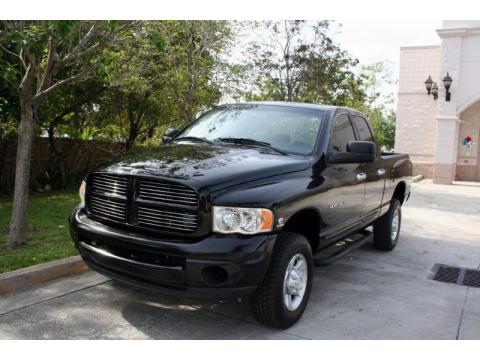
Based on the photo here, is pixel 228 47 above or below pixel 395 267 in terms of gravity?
above

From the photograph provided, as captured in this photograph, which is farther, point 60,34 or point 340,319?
point 60,34

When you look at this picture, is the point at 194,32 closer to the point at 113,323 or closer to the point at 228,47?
the point at 228,47

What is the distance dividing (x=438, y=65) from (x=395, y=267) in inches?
657

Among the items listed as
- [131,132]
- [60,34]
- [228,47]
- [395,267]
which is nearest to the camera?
[60,34]

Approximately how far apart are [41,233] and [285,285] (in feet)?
13.4

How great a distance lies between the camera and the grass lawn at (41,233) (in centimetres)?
503

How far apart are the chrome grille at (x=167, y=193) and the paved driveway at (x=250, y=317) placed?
108cm

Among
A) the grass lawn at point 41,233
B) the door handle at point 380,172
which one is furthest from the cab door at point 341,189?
the grass lawn at point 41,233

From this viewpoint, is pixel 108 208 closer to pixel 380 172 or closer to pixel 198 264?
pixel 198 264

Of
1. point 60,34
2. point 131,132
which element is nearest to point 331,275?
point 60,34

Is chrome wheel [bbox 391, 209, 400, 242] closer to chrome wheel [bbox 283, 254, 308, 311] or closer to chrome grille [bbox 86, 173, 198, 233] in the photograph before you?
chrome wheel [bbox 283, 254, 308, 311]

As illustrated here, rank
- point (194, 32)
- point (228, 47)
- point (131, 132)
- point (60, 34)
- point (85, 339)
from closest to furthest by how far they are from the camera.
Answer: point (85, 339), point (60, 34), point (194, 32), point (228, 47), point (131, 132)

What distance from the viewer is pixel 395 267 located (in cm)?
589

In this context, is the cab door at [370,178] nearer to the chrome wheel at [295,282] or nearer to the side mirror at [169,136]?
the chrome wheel at [295,282]
